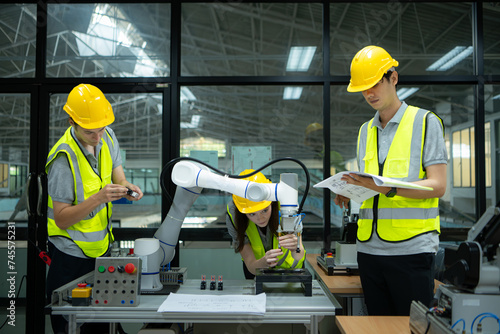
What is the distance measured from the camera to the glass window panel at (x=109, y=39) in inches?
123

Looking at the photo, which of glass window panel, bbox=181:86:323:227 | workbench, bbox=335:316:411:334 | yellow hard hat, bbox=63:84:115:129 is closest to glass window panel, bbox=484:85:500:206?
glass window panel, bbox=181:86:323:227

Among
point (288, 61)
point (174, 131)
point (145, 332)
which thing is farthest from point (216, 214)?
point (145, 332)

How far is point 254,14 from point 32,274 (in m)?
2.78

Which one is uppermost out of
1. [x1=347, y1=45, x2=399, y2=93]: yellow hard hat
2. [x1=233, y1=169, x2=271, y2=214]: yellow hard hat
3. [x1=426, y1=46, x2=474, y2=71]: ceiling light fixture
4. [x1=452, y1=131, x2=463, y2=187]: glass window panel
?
[x1=426, y1=46, x2=474, y2=71]: ceiling light fixture

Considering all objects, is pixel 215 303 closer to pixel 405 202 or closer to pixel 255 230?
pixel 255 230

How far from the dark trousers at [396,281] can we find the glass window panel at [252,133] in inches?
48.4

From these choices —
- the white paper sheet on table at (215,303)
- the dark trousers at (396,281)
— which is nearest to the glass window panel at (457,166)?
the dark trousers at (396,281)

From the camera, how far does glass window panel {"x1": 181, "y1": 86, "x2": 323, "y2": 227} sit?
10.5ft

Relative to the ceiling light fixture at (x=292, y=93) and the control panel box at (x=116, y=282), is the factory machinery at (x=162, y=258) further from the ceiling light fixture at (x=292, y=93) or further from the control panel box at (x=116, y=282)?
the ceiling light fixture at (x=292, y=93)

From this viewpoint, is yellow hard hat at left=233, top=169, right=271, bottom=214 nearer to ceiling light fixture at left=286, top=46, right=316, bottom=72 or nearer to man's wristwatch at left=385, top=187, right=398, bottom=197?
man's wristwatch at left=385, top=187, right=398, bottom=197

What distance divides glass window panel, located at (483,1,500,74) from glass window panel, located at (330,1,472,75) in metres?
0.12

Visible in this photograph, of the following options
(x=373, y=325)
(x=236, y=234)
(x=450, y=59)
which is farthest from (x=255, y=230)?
(x=450, y=59)

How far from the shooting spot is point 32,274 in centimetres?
293

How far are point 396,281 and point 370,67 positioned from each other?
100 centimetres
